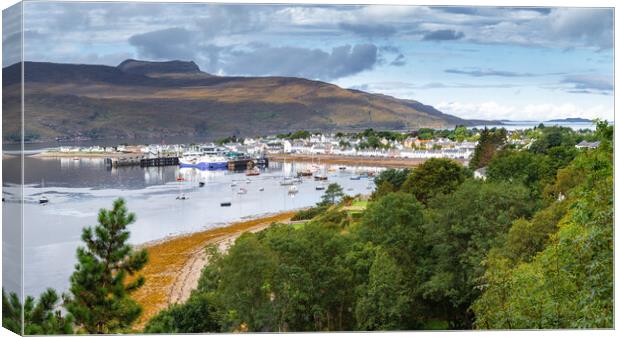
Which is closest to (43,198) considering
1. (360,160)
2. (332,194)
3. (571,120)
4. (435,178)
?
(332,194)

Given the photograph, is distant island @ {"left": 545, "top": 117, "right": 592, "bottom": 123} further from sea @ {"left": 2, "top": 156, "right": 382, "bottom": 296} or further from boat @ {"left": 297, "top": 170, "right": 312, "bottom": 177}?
boat @ {"left": 297, "top": 170, "right": 312, "bottom": 177}

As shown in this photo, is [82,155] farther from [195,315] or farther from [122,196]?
[195,315]

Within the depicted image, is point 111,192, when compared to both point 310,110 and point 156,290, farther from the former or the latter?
point 310,110

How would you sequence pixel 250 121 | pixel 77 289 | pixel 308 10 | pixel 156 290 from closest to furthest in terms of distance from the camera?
1. pixel 77 289
2. pixel 308 10
3. pixel 156 290
4. pixel 250 121

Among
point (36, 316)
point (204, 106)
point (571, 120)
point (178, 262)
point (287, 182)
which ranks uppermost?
point (204, 106)

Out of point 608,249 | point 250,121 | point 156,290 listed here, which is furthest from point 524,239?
point 156,290

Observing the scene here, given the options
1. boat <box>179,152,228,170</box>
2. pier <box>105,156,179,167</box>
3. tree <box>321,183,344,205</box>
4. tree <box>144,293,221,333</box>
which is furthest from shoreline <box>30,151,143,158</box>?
tree <box>321,183,344,205</box>

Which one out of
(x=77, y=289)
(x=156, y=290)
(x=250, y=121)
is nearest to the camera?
(x=77, y=289)
